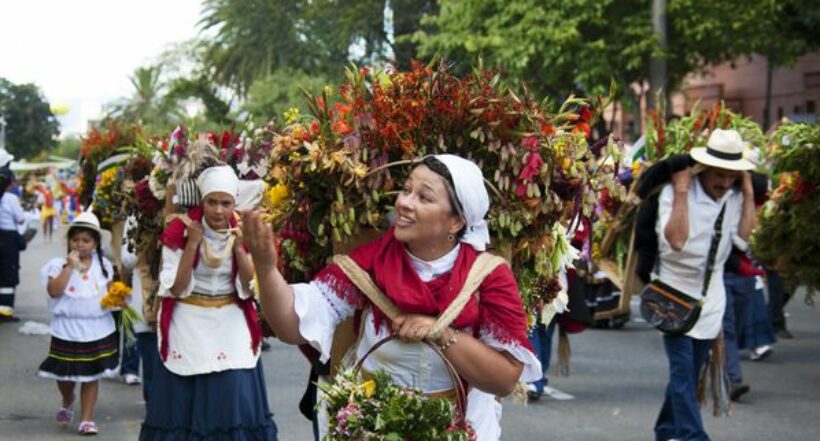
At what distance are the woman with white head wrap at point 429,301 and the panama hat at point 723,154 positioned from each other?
13.4ft

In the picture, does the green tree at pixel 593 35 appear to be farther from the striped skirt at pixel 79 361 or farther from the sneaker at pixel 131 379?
the striped skirt at pixel 79 361

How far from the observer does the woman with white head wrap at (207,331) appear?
766 centimetres

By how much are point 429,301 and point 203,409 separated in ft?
11.7

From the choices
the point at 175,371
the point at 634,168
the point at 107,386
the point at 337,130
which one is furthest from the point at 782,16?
the point at 337,130

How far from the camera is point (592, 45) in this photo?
28.0 m

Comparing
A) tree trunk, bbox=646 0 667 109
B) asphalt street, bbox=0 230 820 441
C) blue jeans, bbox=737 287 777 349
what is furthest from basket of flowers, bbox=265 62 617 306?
tree trunk, bbox=646 0 667 109

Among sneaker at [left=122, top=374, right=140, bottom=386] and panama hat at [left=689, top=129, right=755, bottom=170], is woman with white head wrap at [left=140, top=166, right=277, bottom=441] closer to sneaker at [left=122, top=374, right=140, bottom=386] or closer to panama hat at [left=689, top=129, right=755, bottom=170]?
panama hat at [left=689, top=129, right=755, bottom=170]

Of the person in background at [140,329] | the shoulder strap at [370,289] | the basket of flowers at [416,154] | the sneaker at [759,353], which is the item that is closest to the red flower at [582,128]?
the basket of flowers at [416,154]

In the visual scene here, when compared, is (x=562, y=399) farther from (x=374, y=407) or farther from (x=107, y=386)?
(x=374, y=407)

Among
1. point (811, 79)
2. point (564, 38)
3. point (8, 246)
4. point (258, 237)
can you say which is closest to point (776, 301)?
point (8, 246)

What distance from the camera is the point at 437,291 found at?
4.45 metres

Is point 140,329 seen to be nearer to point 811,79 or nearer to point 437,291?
point 437,291

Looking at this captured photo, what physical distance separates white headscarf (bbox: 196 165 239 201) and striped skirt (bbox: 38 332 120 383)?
2.46m

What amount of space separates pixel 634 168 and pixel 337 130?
22.2ft
